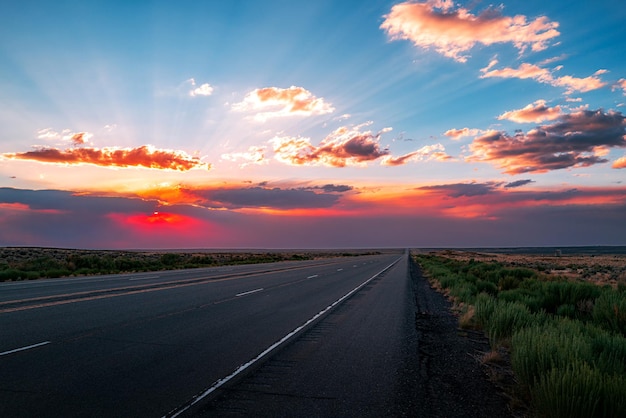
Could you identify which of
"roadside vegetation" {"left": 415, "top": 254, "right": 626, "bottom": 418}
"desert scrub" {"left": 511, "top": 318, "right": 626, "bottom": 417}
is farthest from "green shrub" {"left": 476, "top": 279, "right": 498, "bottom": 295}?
"desert scrub" {"left": 511, "top": 318, "right": 626, "bottom": 417}

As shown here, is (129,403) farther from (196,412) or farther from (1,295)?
(1,295)

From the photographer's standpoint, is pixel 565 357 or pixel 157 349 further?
pixel 157 349

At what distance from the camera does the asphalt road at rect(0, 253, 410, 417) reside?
18.0 feet

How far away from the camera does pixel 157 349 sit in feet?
26.3

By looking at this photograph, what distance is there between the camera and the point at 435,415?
532 cm

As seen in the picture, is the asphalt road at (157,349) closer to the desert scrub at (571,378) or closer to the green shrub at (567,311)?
the desert scrub at (571,378)

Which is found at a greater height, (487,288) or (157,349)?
(157,349)

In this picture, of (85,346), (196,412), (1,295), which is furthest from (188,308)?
(196,412)

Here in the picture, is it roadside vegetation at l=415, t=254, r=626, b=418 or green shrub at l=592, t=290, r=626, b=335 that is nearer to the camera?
roadside vegetation at l=415, t=254, r=626, b=418

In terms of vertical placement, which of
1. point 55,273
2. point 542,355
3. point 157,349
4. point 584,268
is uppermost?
point 55,273

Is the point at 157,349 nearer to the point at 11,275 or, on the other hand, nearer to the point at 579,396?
the point at 579,396

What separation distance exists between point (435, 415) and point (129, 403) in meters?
3.42

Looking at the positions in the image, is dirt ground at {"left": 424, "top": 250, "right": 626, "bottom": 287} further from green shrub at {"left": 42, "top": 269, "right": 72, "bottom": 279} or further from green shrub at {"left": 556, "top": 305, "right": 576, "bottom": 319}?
green shrub at {"left": 42, "top": 269, "right": 72, "bottom": 279}

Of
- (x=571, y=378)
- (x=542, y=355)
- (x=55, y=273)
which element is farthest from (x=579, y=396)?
(x=55, y=273)
